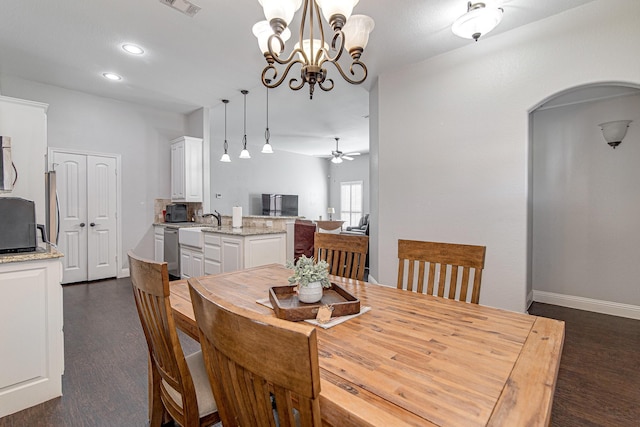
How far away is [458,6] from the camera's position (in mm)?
2434

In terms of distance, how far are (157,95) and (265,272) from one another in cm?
400

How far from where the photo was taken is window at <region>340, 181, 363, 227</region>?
32.8ft

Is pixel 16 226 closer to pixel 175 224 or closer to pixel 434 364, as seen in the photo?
pixel 434 364

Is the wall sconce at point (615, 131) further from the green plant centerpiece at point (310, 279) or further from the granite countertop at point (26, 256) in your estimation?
the granite countertop at point (26, 256)

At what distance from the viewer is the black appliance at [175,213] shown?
203 inches

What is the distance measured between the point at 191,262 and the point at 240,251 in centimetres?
120

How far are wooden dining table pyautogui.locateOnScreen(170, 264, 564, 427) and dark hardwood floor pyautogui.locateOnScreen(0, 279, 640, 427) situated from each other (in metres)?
1.04

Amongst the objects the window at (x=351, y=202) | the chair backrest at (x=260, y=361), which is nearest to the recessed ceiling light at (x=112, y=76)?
the chair backrest at (x=260, y=361)

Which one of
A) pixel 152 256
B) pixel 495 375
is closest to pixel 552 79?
pixel 495 375

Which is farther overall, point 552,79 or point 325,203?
point 325,203

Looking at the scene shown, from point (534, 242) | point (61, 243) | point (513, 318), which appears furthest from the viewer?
point (61, 243)

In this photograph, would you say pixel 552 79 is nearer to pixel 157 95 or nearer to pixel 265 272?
pixel 265 272

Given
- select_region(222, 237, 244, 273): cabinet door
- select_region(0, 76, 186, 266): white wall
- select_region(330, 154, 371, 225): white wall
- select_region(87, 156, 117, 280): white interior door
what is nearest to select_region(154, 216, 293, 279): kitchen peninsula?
select_region(222, 237, 244, 273): cabinet door

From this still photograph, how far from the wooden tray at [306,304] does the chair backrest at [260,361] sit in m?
0.46
